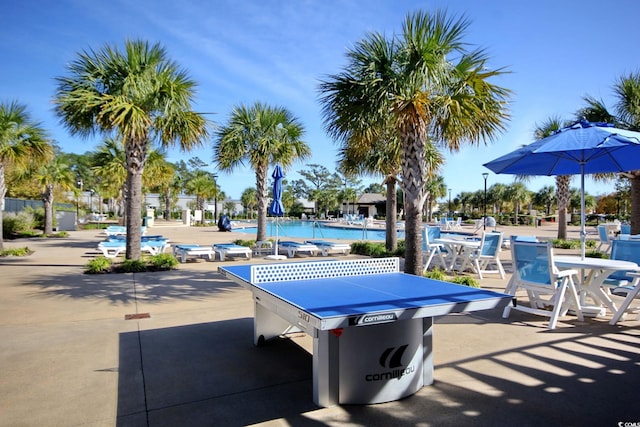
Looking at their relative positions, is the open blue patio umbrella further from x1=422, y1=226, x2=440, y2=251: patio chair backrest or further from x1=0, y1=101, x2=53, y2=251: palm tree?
x1=0, y1=101, x2=53, y2=251: palm tree

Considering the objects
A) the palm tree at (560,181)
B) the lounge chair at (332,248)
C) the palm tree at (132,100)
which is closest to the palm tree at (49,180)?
the palm tree at (132,100)

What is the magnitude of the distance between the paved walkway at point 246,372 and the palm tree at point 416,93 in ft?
10.3

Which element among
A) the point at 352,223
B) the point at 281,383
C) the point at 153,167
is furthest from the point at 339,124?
the point at 352,223

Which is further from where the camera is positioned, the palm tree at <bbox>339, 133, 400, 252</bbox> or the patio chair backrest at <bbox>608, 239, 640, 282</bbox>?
the palm tree at <bbox>339, 133, 400, 252</bbox>

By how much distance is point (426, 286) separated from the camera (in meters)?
3.78

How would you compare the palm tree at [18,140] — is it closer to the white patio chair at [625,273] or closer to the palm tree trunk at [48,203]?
the palm tree trunk at [48,203]

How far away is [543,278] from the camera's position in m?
5.63

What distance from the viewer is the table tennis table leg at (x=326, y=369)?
3127 mm

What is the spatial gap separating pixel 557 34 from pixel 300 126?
9.17 m

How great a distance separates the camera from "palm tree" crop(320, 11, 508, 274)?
753cm

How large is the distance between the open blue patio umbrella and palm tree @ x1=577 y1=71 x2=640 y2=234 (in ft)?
20.6

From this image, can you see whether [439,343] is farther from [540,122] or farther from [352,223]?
[352,223]

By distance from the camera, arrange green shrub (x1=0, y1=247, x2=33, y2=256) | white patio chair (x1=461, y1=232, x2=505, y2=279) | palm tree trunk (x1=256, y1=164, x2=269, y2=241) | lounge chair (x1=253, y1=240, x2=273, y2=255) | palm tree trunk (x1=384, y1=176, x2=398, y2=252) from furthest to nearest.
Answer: palm tree trunk (x1=256, y1=164, x2=269, y2=241) < lounge chair (x1=253, y1=240, x2=273, y2=255) < palm tree trunk (x1=384, y1=176, x2=398, y2=252) < green shrub (x1=0, y1=247, x2=33, y2=256) < white patio chair (x1=461, y1=232, x2=505, y2=279)

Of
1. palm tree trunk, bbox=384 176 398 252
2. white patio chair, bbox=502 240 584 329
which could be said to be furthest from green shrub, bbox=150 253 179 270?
white patio chair, bbox=502 240 584 329
